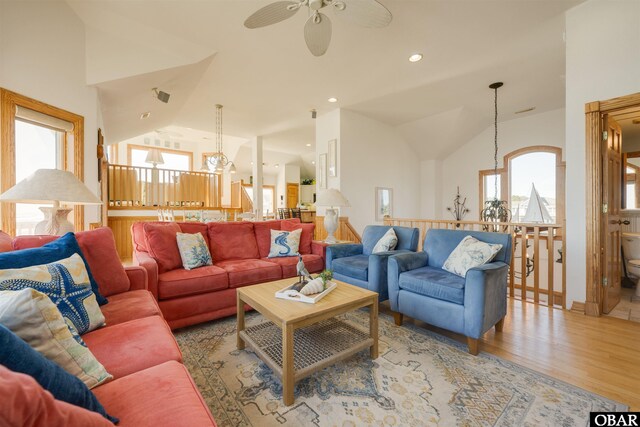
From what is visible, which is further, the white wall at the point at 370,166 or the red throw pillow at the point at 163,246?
the white wall at the point at 370,166

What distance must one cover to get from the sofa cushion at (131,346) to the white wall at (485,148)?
720 cm

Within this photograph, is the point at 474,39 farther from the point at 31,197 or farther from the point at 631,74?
the point at 31,197

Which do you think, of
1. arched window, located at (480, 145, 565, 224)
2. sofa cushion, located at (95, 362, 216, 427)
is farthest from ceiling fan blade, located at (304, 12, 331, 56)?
arched window, located at (480, 145, 565, 224)

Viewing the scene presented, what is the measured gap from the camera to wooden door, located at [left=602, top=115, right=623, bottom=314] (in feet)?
8.84

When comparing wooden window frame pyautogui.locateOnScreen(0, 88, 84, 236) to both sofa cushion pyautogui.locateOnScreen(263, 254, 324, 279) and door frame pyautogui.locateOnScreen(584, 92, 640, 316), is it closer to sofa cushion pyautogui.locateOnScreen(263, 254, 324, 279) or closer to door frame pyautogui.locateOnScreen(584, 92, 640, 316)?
sofa cushion pyautogui.locateOnScreen(263, 254, 324, 279)

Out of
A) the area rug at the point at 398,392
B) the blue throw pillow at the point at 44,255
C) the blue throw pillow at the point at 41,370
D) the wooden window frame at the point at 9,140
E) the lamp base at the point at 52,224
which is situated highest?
the wooden window frame at the point at 9,140

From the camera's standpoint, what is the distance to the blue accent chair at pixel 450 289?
6.54 ft

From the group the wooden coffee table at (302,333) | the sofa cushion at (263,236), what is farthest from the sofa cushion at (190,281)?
the sofa cushion at (263,236)

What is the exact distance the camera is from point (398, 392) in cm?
162

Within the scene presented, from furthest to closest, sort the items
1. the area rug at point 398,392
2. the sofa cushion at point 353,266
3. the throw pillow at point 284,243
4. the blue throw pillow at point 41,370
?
the throw pillow at point 284,243 → the sofa cushion at point 353,266 → the area rug at point 398,392 → the blue throw pillow at point 41,370

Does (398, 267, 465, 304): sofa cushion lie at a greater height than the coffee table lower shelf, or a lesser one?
→ greater

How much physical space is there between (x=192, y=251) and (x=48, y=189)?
1266 millimetres

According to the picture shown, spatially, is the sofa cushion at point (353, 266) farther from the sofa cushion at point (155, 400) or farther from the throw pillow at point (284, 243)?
the sofa cushion at point (155, 400)

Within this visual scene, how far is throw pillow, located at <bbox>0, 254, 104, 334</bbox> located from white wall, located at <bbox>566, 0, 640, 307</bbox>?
13.1ft
